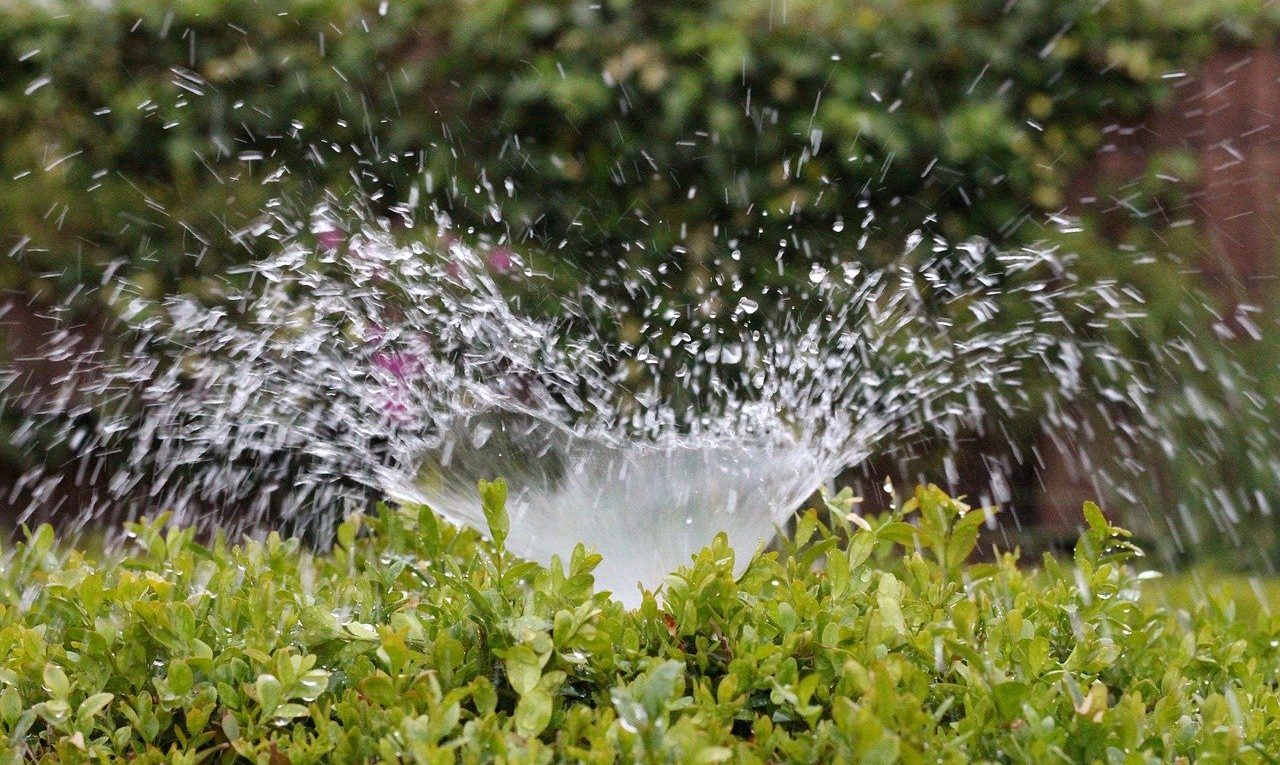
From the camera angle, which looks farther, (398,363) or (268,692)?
(398,363)

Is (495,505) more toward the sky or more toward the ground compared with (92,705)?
more toward the sky

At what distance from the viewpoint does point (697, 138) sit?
448 centimetres

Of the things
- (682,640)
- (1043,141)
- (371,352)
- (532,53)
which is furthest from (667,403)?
(682,640)

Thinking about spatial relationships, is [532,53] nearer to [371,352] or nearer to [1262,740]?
[371,352]

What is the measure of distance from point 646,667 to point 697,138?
327 cm

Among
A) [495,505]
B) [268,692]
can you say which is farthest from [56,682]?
[495,505]

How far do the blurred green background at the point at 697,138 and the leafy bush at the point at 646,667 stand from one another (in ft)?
9.17

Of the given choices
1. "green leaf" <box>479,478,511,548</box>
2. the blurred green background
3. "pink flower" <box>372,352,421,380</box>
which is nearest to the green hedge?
the blurred green background

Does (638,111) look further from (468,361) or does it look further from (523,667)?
(523,667)

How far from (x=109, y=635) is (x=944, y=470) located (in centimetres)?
369

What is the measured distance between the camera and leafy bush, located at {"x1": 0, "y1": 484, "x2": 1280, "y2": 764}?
4.33 ft

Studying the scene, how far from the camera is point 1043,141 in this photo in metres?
4.56

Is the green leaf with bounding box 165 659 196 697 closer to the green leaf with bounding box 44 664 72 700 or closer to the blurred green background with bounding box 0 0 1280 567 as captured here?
the green leaf with bounding box 44 664 72 700

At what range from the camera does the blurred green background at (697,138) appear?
174 inches
